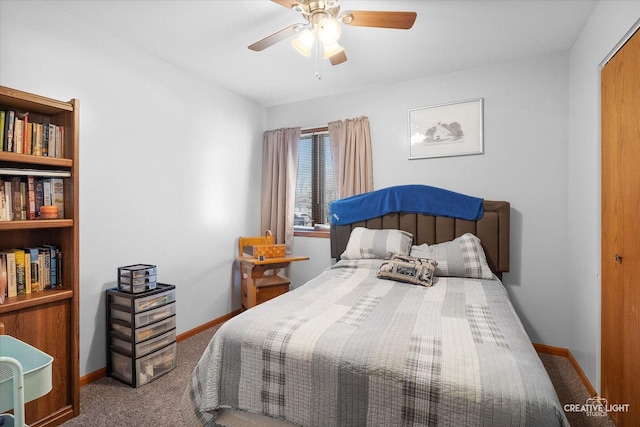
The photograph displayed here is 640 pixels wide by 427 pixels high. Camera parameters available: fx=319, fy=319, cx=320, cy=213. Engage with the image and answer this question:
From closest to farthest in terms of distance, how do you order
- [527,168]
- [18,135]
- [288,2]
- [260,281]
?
[288,2] < [18,135] < [527,168] < [260,281]

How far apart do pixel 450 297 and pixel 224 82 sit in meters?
2.97

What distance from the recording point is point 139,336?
228 cm

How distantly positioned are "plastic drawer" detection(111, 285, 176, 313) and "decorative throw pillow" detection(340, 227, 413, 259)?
5.10 feet

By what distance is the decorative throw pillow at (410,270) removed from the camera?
2346mm

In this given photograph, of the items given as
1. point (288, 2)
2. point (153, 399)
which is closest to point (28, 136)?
point (288, 2)

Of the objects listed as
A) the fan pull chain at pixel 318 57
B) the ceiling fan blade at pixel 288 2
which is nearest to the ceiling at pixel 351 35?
the fan pull chain at pixel 318 57

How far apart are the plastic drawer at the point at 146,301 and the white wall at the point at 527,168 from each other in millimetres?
2584

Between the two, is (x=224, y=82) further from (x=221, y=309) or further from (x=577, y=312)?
(x=577, y=312)

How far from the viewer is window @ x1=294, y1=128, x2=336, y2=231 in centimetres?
380

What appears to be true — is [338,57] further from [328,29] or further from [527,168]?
[527,168]

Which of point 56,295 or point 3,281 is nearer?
point 3,281

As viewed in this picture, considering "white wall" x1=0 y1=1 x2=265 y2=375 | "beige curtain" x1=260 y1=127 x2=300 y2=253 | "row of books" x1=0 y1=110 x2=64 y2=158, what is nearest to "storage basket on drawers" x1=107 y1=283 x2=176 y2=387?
"white wall" x1=0 y1=1 x2=265 y2=375

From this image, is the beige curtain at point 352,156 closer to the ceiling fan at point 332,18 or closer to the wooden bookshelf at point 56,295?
the ceiling fan at point 332,18

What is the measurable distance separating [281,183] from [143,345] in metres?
2.19
